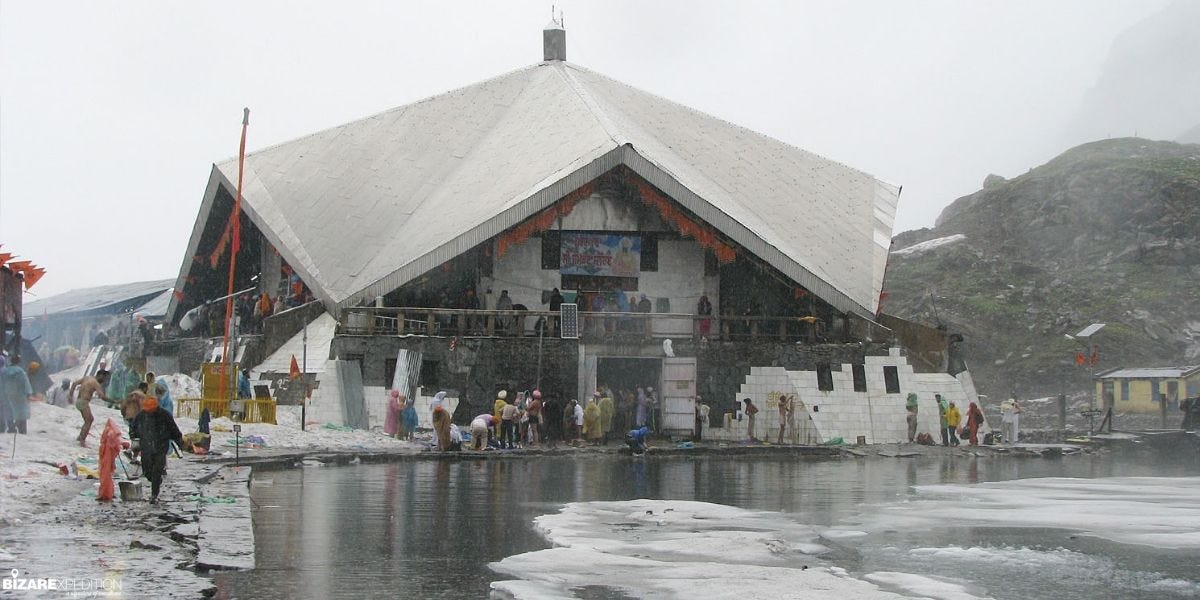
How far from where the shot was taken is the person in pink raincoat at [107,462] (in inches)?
579

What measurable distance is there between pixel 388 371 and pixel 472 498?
15253 mm

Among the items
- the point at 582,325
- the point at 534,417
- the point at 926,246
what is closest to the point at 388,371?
the point at 534,417

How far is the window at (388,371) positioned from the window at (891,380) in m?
12.0

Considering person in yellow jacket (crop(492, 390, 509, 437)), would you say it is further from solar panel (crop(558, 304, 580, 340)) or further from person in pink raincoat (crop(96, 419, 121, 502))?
person in pink raincoat (crop(96, 419, 121, 502))

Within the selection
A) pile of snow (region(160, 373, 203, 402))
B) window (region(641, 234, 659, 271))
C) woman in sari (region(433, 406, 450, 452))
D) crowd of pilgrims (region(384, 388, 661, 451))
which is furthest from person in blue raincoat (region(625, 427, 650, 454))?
pile of snow (region(160, 373, 203, 402))

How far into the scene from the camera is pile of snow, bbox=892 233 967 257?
282 ft

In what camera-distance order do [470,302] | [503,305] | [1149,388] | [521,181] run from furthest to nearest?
1. [1149,388]
2. [521,181]
3. [503,305]
4. [470,302]

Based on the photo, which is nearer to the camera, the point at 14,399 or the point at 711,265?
the point at 14,399

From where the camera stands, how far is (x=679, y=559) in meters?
12.0

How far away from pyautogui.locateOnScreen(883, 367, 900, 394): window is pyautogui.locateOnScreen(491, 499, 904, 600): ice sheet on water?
19127 mm

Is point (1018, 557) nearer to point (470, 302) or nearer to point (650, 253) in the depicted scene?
point (470, 302)

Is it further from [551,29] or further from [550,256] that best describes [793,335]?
A: [551,29]

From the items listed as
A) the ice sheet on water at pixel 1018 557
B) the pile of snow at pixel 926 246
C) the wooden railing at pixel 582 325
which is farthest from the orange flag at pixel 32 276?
the pile of snow at pixel 926 246

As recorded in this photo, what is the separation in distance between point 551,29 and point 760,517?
118 ft
